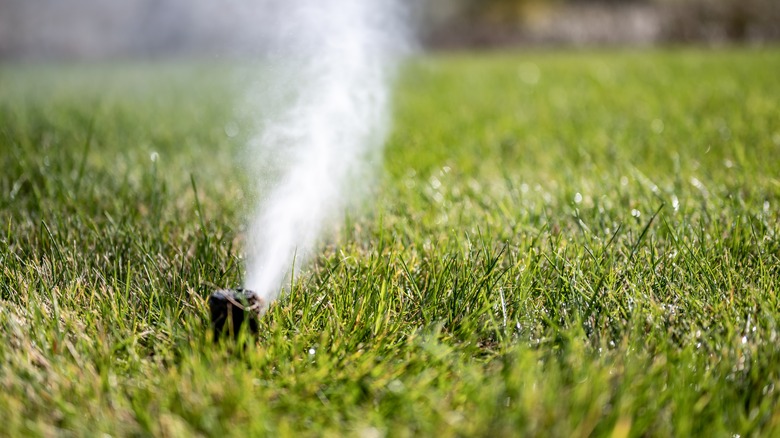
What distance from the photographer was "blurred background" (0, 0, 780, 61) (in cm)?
1259

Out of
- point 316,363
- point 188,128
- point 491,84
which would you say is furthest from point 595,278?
point 491,84

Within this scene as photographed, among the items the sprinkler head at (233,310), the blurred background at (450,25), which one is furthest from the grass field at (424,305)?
the blurred background at (450,25)

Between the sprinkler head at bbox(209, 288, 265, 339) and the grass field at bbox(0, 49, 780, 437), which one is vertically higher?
the sprinkler head at bbox(209, 288, 265, 339)

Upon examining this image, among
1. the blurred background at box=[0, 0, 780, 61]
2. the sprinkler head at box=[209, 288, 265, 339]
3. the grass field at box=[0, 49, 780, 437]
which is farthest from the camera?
the blurred background at box=[0, 0, 780, 61]

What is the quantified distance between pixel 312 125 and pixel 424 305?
127cm

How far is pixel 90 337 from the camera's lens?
1297mm

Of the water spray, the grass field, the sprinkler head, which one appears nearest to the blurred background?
the water spray

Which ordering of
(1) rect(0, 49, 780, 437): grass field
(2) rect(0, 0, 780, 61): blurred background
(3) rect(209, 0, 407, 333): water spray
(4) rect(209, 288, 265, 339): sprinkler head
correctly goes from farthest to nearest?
(2) rect(0, 0, 780, 61): blurred background, (3) rect(209, 0, 407, 333): water spray, (4) rect(209, 288, 265, 339): sprinkler head, (1) rect(0, 49, 780, 437): grass field

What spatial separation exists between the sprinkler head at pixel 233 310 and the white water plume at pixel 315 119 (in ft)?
1.47

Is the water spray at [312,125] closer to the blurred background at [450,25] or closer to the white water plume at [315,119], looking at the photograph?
the white water plume at [315,119]

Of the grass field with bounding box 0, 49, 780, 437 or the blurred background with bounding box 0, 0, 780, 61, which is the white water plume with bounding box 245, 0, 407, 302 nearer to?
the grass field with bounding box 0, 49, 780, 437

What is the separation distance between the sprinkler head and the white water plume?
0.45 meters

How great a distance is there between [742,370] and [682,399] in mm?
197

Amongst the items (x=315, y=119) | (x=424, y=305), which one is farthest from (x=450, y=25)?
(x=424, y=305)
